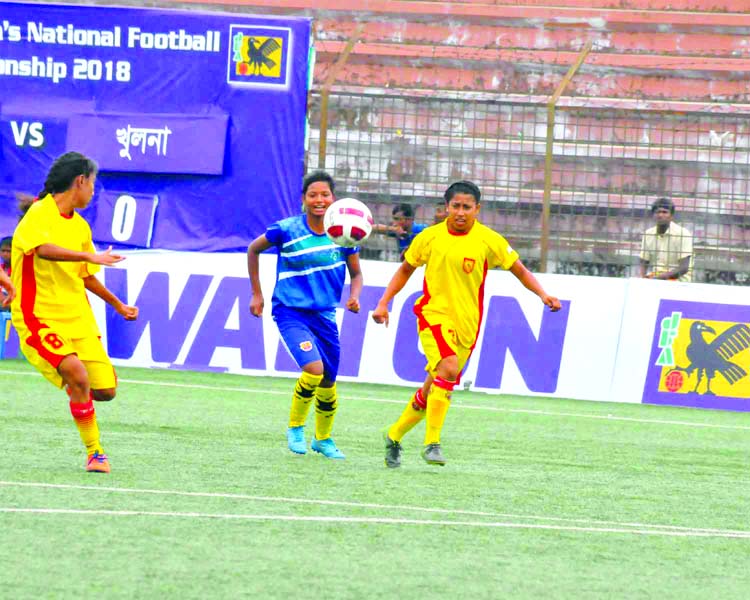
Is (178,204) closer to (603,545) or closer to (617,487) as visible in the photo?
(617,487)

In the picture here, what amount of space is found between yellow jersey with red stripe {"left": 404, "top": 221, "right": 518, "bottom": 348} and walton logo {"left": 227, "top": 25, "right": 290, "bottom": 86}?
27.5 ft

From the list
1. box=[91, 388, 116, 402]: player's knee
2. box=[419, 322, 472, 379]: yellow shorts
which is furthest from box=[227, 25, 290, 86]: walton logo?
box=[91, 388, 116, 402]: player's knee

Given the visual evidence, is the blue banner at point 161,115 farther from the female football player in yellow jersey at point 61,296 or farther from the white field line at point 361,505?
the white field line at point 361,505

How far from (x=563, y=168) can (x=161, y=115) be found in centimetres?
468

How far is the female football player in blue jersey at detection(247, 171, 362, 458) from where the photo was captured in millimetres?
9562

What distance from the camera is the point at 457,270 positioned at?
30.6ft

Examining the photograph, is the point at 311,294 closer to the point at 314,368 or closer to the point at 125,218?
the point at 314,368

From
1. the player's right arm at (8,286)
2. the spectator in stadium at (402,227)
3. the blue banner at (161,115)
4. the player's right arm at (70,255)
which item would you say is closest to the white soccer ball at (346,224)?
the player's right arm at (70,255)

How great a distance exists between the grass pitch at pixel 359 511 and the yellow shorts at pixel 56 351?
0.51 metres

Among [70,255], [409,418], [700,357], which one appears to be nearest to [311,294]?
[409,418]

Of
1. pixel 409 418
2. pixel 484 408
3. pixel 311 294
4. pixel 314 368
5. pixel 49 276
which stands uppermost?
pixel 49 276

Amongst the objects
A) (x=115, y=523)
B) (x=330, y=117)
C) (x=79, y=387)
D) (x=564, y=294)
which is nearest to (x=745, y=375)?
(x=564, y=294)

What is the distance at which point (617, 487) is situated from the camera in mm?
8750

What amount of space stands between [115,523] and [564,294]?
986cm
